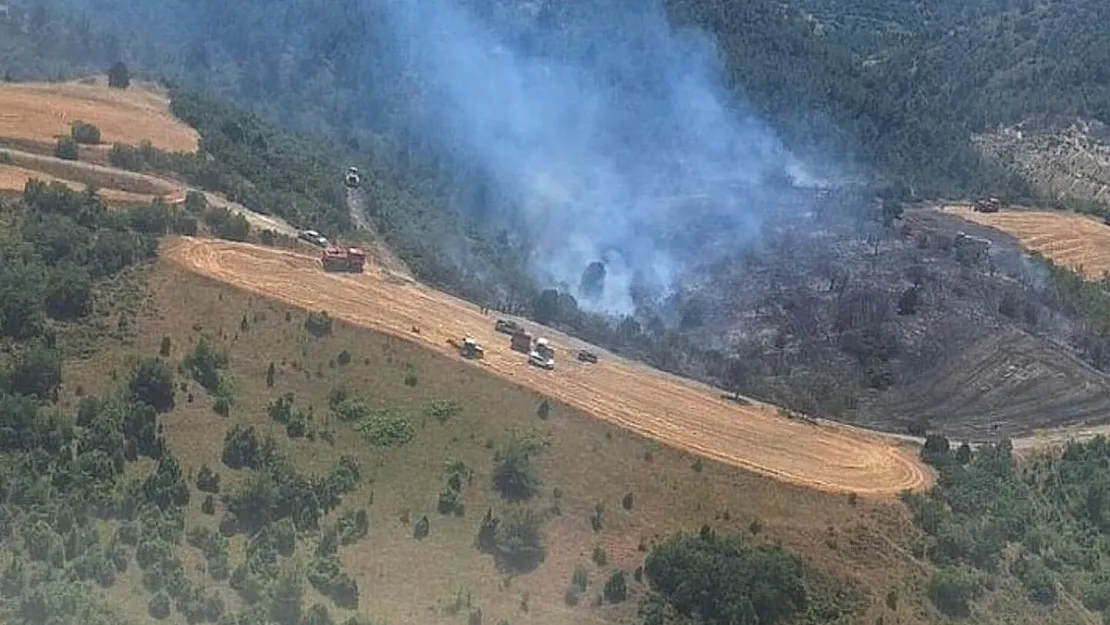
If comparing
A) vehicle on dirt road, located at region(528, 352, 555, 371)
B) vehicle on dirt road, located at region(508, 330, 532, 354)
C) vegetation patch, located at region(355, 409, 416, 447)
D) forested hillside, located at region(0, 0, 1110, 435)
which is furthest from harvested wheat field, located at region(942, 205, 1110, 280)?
vegetation patch, located at region(355, 409, 416, 447)

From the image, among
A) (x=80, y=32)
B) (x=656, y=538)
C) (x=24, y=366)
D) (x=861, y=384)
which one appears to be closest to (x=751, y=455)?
(x=656, y=538)

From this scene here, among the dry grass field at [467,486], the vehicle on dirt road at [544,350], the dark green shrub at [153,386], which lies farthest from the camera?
the vehicle on dirt road at [544,350]

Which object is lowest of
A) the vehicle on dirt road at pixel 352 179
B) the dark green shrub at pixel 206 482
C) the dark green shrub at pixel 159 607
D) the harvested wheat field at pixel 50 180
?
the dark green shrub at pixel 159 607

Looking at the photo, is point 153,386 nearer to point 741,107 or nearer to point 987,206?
point 987,206

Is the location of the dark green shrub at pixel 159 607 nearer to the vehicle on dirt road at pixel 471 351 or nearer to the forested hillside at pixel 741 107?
the vehicle on dirt road at pixel 471 351

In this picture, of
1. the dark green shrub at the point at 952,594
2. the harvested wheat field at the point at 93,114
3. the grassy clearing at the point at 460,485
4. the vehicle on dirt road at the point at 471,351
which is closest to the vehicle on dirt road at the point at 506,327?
the vehicle on dirt road at the point at 471,351

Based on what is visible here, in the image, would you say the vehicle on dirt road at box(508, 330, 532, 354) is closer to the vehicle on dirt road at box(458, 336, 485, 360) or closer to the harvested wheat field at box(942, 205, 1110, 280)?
the vehicle on dirt road at box(458, 336, 485, 360)
